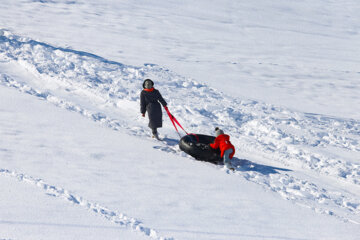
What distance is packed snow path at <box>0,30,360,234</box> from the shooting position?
8.03 meters

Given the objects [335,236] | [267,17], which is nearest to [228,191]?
[335,236]

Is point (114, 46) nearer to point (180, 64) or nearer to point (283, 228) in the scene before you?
point (180, 64)

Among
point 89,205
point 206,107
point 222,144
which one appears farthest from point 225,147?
point 206,107

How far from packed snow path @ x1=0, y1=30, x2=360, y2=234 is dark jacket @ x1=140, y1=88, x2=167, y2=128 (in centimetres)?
47

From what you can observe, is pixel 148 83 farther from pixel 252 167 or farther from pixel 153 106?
pixel 252 167

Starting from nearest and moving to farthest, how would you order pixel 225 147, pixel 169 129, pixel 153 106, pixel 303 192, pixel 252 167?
1. pixel 303 192
2. pixel 225 147
3. pixel 252 167
4. pixel 153 106
5. pixel 169 129

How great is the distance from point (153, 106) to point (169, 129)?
3.85 feet

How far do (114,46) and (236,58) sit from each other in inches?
202

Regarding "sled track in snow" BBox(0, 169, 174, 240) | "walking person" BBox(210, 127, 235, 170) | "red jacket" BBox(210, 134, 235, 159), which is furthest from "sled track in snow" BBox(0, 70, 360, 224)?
"sled track in snow" BBox(0, 169, 174, 240)

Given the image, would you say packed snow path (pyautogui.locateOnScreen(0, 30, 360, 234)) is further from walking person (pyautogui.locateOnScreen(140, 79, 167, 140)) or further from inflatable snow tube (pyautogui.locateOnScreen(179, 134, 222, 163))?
walking person (pyautogui.locateOnScreen(140, 79, 167, 140))

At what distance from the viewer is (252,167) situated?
27.9 feet

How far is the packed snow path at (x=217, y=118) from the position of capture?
26.3 feet

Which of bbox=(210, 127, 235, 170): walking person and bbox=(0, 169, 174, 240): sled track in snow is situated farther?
bbox=(210, 127, 235, 170): walking person

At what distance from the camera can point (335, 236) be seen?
591 centimetres
